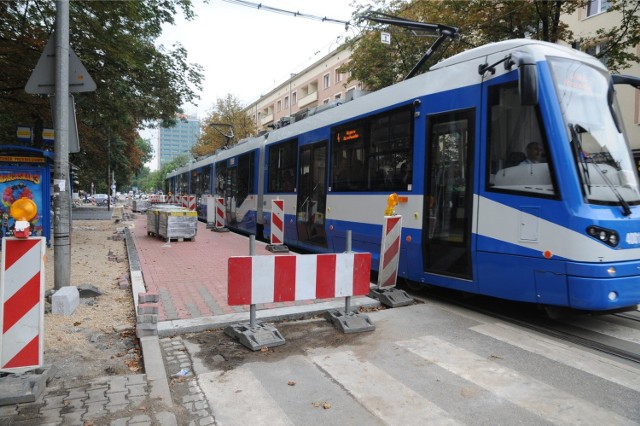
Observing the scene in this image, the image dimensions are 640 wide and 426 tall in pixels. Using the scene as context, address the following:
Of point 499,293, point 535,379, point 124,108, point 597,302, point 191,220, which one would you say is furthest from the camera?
point 191,220

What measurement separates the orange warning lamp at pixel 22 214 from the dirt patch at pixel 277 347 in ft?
6.48

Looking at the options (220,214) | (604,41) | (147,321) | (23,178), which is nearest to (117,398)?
(147,321)

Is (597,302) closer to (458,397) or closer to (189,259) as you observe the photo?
(458,397)

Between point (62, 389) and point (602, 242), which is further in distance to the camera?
point (602, 242)

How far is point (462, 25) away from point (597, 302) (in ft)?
40.3

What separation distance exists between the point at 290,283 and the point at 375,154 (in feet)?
12.1

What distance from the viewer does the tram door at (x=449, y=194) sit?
5991mm

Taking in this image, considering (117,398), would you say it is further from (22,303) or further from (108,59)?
(108,59)

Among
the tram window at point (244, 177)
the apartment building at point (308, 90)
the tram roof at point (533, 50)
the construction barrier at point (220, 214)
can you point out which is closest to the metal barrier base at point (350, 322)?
the tram roof at point (533, 50)

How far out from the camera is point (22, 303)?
11.7ft

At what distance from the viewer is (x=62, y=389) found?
3.64 m

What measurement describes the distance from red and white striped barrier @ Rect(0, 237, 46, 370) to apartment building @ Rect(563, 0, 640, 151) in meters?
17.3

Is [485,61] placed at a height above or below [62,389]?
above

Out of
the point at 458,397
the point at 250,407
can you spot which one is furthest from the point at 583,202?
the point at 250,407
